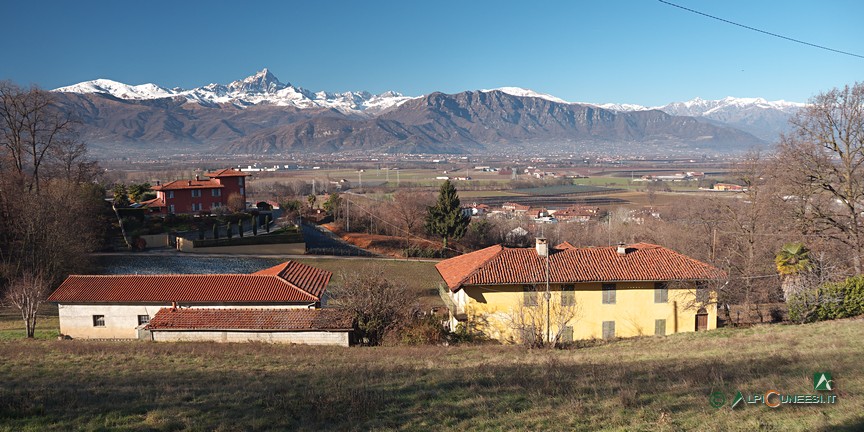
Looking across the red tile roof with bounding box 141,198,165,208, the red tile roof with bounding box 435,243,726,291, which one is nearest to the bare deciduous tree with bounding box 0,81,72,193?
the red tile roof with bounding box 141,198,165,208

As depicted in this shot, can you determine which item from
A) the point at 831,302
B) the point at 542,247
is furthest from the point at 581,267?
the point at 831,302

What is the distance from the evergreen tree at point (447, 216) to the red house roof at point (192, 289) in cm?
2787

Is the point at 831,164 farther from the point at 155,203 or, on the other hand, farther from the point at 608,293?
the point at 155,203

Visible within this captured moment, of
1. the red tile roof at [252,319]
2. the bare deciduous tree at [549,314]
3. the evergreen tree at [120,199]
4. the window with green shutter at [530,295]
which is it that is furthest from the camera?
the evergreen tree at [120,199]

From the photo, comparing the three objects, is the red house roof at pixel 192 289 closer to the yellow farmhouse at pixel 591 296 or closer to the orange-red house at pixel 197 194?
the yellow farmhouse at pixel 591 296

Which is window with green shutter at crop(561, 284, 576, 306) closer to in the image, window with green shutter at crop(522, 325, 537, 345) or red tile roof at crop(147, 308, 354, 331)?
window with green shutter at crop(522, 325, 537, 345)

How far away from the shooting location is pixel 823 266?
85.6 ft

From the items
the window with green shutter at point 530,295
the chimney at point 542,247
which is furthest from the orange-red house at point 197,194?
→ the window with green shutter at point 530,295

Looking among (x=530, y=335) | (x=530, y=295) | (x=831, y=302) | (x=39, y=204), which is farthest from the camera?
(x=39, y=204)

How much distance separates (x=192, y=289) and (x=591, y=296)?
1645cm

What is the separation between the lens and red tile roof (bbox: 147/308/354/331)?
21.5m

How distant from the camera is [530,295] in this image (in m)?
24.0

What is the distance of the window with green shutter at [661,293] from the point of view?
24672 mm

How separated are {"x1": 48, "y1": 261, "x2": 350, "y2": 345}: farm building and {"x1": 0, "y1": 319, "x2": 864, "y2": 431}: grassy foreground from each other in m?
2.25
